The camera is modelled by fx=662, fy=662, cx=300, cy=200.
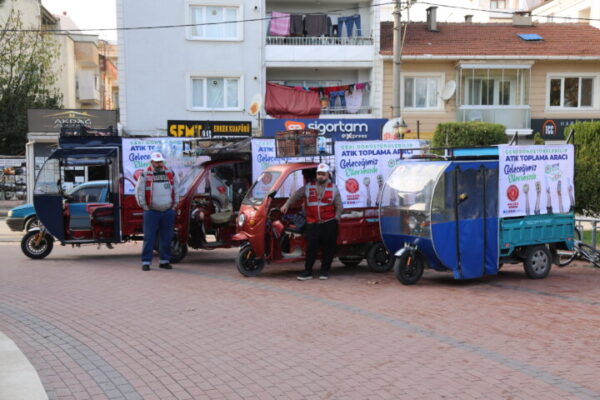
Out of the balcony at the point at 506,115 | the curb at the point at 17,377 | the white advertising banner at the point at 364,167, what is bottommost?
the curb at the point at 17,377

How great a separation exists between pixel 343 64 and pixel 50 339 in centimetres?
2291

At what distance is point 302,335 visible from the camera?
709 cm

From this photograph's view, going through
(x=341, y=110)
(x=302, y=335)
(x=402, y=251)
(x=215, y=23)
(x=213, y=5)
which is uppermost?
(x=213, y=5)

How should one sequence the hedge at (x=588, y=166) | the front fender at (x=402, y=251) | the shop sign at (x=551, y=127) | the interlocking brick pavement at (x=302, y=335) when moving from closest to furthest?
Result: the interlocking brick pavement at (x=302, y=335)
the front fender at (x=402, y=251)
the hedge at (x=588, y=166)
the shop sign at (x=551, y=127)

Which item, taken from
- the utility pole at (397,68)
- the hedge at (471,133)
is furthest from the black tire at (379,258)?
the hedge at (471,133)

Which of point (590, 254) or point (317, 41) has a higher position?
point (317, 41)

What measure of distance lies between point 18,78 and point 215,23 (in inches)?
549

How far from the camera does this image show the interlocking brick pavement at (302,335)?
5523 mm

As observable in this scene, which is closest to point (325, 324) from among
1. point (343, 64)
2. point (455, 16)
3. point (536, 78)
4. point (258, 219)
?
point (258, 219)

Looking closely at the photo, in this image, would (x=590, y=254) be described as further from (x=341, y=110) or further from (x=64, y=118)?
(x=64, y=118)

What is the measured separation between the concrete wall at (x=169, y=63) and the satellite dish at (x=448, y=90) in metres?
7.90

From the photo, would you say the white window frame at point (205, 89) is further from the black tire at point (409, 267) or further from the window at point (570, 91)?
the black tire at point (409, 267)

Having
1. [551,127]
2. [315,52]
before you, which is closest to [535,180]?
[315,52]

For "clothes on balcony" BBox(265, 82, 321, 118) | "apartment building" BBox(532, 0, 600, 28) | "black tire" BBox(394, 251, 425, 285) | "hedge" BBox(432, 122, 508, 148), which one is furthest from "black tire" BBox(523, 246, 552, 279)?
"apartment building" BBox(532, 0, 600, 28)
